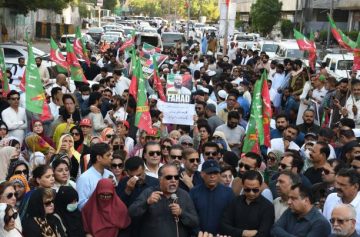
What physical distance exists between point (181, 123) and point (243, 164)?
3.96 metres

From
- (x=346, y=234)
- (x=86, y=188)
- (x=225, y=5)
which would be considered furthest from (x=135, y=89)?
(x=225, y=5)

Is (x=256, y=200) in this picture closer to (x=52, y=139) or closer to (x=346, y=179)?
(x=346, y=179)

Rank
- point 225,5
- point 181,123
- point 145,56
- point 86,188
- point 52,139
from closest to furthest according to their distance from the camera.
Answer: point 86,188
point 52,139
point 181,123
point 145,56
point 225,5

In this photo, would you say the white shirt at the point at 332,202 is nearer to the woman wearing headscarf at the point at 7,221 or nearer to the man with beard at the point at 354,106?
the woman wearing headscarf at the point at 7,221

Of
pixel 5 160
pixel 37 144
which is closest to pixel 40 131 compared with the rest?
pixel 37 144

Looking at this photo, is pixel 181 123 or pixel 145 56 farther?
pixel 145 56

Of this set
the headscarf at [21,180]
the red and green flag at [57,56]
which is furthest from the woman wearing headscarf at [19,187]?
the red and green flag at [57,56]

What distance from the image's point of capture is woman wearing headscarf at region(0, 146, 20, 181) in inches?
354

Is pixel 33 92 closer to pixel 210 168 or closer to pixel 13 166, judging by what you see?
pixel 13 166

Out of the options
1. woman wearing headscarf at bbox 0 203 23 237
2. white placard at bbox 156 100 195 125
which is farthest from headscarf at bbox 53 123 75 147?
woman wearing headscarf at bbox 0 203 23 237

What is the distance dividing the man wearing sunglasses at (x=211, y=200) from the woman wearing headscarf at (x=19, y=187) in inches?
64.4

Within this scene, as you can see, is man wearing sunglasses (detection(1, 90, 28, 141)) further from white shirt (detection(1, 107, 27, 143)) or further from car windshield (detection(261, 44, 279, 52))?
car windshield (detection(261, 44, 279, 52))

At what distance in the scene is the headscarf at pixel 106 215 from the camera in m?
7.12

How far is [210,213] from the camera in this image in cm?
738
